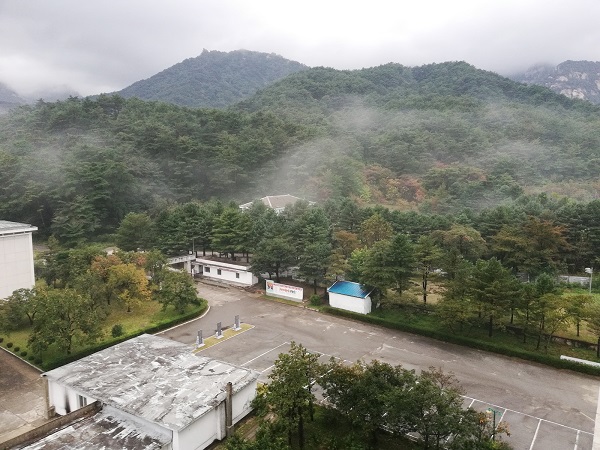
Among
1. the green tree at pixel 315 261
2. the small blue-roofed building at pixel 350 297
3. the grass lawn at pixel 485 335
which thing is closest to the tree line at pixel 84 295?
the green tree at pixel 315 261

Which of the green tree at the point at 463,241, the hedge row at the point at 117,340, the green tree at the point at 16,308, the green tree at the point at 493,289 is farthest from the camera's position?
the green tree at the point at 463,241

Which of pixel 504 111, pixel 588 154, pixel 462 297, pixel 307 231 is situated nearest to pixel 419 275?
pixel 462 297

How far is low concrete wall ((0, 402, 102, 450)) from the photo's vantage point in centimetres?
1137

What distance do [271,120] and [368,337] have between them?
48.1m

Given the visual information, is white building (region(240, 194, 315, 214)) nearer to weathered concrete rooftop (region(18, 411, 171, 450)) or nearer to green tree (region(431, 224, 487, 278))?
green tree (region(431, 224, 487, 278))

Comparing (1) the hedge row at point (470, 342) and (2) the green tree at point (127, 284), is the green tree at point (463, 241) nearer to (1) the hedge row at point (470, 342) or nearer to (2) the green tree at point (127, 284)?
(1) the hedge row at point (470, 342)

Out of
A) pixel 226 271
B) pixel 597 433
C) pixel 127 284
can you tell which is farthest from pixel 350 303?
pixel 597 433

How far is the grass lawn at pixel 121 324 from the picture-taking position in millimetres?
18109

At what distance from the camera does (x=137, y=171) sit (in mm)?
49500

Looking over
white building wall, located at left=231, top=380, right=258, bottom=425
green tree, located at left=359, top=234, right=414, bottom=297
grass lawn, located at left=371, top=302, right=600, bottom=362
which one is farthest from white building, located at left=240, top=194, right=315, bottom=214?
white building wall, located at left=231, top=380, right=258, bottom=425

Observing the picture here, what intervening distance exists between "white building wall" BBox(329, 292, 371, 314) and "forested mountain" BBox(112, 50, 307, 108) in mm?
84733

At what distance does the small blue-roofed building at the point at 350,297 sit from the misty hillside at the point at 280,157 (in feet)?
78.2

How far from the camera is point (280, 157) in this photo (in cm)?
5700

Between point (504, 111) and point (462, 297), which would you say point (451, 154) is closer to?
point (504, 111)
